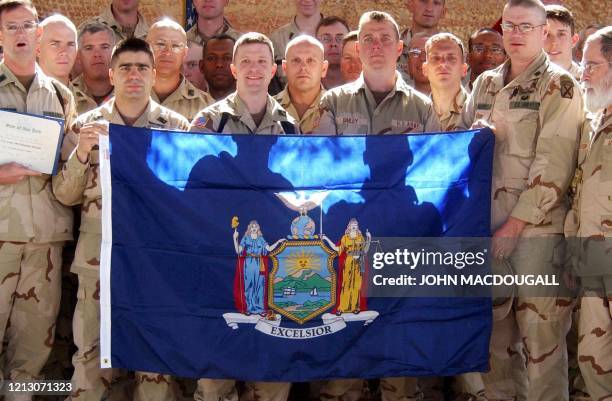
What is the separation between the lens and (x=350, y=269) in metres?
5.51

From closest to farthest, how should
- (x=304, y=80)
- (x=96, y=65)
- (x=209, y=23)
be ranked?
(x=304, y=80) → (x=96, y=65) → (x=209, y=23)

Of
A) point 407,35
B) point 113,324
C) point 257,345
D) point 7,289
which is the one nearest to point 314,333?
point 257,345

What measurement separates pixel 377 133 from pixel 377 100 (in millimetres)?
202

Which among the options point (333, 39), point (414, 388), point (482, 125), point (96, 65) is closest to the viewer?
point (482, 125)

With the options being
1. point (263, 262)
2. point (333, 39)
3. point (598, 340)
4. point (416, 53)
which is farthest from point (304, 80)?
point (598, 340)

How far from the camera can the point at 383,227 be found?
219 inches

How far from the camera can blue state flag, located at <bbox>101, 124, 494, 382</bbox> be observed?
550 cm

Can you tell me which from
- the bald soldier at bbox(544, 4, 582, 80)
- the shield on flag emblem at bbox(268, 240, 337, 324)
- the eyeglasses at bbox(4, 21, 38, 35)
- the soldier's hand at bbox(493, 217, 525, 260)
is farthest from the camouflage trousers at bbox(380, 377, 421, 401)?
the eyeglasses at bbox(4, 21, 38, 35)

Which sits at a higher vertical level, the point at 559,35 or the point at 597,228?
the point at 559,35

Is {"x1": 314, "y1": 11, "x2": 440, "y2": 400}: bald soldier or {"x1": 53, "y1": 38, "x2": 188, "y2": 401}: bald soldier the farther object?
{"x1": 314, "y1": 11, "x2": 440, "y2": 400}: bald soldier

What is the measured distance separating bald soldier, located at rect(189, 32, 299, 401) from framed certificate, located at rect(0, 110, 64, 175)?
0.78 metres

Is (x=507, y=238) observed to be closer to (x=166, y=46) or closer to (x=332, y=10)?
(x=166, y=46)

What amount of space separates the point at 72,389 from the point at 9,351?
0.46 meters

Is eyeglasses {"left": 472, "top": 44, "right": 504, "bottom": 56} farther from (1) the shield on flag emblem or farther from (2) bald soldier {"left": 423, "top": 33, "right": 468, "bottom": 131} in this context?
(1) the shield on flag emblem
